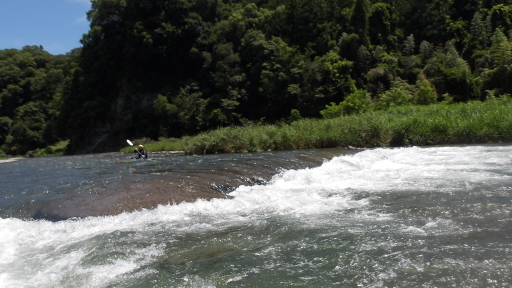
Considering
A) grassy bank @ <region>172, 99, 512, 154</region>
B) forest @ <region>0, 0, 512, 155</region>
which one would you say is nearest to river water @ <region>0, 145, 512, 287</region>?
grassy bank @ <region>172, 99, 512, 154</region>

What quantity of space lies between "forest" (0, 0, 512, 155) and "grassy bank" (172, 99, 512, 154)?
9.49 metres

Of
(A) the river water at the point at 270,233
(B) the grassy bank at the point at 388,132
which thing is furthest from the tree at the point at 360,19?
(A) the river water at the point at 270,233

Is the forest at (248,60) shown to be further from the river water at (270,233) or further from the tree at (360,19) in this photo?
the river water at (270,233)

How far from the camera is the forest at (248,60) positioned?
34.2 metres

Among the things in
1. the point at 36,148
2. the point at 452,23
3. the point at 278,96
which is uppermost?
the point at 452,23

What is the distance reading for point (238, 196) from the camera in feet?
28.9

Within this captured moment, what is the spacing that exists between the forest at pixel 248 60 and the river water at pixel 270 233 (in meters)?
21.7

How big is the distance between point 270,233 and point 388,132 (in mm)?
14248

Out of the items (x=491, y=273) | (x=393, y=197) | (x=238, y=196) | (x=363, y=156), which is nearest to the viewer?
(x=491, y=273)

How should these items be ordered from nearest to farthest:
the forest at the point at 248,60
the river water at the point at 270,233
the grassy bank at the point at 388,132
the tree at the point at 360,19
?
the river water at the point at 270,233, the grassy bank at the point at 388,132, the forest at the point at 248,60, the tree at the point at 360,19

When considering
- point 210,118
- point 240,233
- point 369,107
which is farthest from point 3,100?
point 240,233

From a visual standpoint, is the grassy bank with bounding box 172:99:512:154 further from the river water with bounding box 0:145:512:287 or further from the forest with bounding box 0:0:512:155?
the forest with bounding box 0:0:512:155

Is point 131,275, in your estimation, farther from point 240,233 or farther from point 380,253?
point 380,253

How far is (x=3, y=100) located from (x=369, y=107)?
53939 mm
